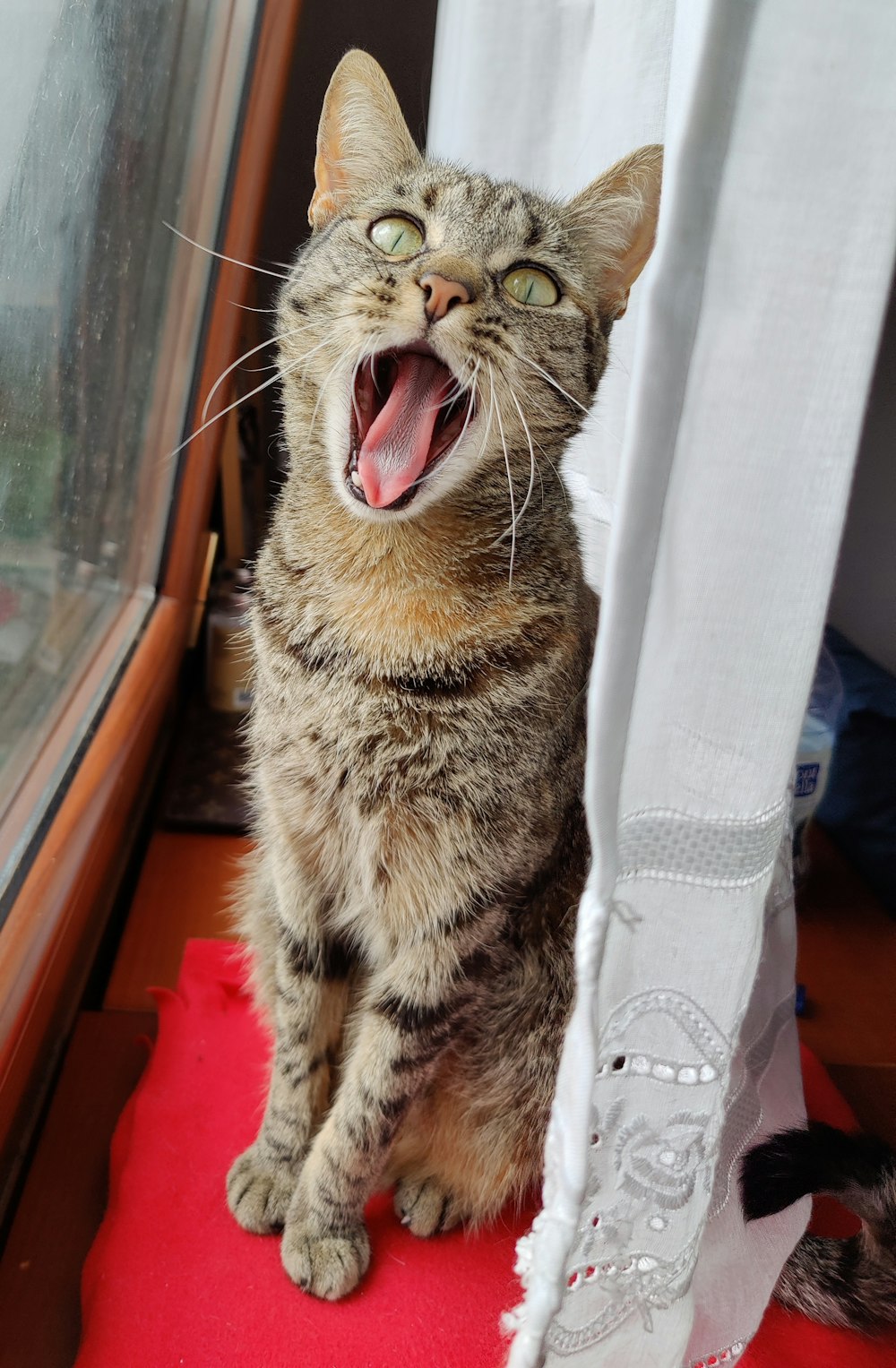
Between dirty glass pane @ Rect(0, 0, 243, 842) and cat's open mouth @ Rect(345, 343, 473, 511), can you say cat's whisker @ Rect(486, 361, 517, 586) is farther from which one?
dirty glass pane @ Rect(0, 0, 243, 842)

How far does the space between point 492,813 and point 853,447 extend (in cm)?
37

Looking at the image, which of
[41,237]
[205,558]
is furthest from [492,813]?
[205,558]

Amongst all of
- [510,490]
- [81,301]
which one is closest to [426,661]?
[510,490]

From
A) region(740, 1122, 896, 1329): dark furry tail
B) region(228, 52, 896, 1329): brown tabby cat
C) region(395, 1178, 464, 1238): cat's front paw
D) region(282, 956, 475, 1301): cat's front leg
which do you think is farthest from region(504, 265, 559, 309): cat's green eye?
region(395, 1178, 464, 1238): cat's front paw

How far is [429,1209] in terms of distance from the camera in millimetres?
790

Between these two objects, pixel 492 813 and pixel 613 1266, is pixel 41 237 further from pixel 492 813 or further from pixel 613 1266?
pixel 613 1266

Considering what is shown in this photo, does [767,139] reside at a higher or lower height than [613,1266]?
higher

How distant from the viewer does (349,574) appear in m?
0.69

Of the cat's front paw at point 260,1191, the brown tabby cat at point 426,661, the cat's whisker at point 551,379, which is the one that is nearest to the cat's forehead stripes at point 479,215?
the brown tabby cat at point 426,661

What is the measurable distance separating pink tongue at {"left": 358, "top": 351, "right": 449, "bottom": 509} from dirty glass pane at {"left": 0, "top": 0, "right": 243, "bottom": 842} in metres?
0.34

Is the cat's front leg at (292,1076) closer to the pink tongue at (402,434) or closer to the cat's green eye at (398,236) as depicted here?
the pink tongue at (402,434)

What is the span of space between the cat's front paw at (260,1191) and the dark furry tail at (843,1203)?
0.40m

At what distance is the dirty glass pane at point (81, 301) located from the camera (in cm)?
75

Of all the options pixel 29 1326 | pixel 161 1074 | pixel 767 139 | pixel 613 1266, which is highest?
pixel 767 139
